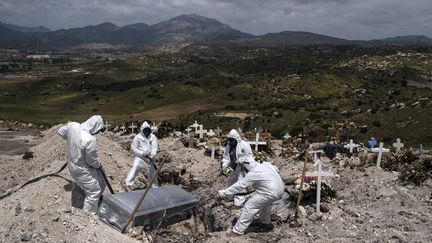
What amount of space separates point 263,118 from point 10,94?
2578 inches

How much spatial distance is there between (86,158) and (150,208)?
6.64ft

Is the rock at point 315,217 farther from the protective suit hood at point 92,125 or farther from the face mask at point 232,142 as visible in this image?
the protective suit hood at point 92,125

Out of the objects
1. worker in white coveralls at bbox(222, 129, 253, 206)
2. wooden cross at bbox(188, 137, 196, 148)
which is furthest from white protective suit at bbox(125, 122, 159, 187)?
wooden cross at bbox(188, 137, 196, 148)

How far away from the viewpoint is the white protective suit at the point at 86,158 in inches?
472

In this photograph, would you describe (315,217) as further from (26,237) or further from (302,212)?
(26,237)

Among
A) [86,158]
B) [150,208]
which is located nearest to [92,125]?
[86,158]

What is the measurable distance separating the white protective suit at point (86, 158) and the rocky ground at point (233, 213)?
674 mm

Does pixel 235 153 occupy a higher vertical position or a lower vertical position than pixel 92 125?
lower

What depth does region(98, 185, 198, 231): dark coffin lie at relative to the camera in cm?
1159

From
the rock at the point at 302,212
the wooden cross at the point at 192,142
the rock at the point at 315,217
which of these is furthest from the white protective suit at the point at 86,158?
the wooden cross at the point at 192,142

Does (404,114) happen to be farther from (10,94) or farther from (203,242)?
(10,94)

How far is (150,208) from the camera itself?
12266 mm

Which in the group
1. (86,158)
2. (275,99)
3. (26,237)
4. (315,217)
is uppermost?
(86,158)

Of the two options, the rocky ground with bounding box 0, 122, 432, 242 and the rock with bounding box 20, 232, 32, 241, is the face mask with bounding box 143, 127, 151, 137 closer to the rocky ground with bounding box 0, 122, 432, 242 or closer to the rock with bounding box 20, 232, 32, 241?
the rocky ground with bounding box 0, 122, 432, 242
